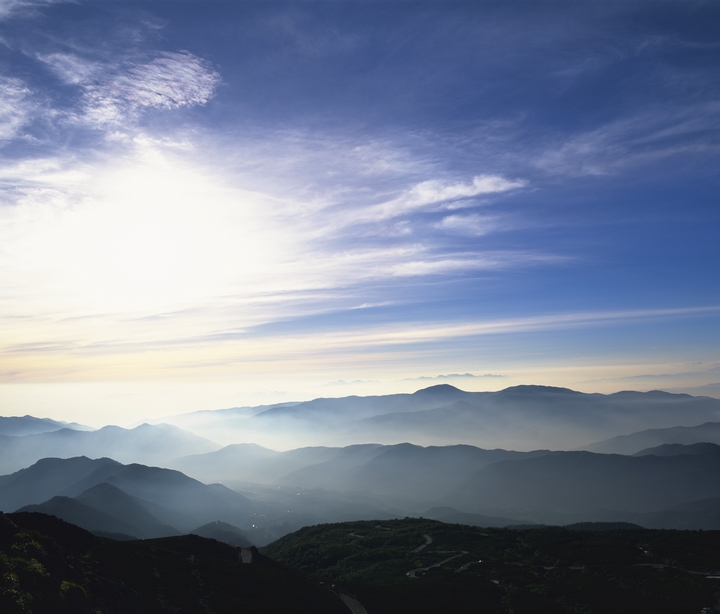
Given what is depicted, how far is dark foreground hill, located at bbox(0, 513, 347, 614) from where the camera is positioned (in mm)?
29797

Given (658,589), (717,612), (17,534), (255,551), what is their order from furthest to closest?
(255,551)
(658,589)
(717,612)
(17,534)

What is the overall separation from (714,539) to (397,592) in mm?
74330

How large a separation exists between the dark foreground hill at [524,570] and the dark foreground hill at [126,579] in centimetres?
1698

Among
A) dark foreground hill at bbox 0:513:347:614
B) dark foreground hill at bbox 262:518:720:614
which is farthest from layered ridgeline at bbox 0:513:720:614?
dark foreground hill at bbox 262:518:720:614

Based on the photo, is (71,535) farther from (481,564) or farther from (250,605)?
(481,564)

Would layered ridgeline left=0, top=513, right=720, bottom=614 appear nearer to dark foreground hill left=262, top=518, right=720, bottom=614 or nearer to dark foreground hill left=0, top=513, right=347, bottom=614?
dark foreground hill left=0, top=513, right=347, bottom=614

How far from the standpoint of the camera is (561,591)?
72562 mm

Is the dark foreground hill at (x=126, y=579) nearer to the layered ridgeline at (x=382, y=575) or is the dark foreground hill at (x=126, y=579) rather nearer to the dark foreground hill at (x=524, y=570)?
the layered ridgeline at (x=382, y=575)

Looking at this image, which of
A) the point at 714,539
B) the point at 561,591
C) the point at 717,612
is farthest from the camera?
the point at 714,539

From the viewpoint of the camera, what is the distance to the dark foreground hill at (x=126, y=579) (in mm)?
29797

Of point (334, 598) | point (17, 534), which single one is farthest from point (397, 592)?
point (17, 534)

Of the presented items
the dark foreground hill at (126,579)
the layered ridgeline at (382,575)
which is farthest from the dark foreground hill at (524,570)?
the dark foreground hill at (126,579)

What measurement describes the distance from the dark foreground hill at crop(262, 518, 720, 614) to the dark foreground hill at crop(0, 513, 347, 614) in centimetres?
1698

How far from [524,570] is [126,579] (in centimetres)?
7838
